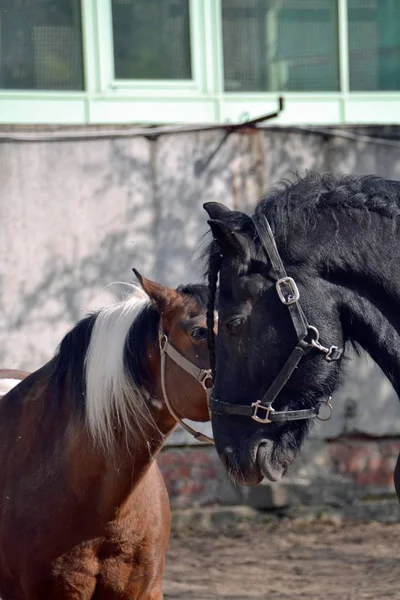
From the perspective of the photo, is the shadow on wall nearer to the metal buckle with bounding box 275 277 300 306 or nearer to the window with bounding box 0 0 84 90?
the window with bounding box 0 0 84 90

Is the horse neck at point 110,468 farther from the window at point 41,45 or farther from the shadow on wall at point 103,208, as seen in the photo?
the window at point 41,45

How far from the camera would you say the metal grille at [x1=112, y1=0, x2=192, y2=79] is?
22.3ft

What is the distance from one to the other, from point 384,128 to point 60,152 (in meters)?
2.39

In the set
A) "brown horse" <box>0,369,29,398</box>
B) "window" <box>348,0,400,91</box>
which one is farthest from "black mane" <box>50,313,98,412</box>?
"window" <box>348,0,400,91</box>

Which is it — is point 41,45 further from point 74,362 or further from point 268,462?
point 268,462

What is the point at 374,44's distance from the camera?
7.35m

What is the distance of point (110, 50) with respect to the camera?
266 inches

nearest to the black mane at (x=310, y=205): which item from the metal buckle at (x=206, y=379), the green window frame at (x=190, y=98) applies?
the metal buckle at (x=206, y=379)

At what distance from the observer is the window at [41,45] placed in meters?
6.62

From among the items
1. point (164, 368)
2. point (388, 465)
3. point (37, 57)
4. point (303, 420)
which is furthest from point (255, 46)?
point (303, 420)

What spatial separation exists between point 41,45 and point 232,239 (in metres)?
4.55

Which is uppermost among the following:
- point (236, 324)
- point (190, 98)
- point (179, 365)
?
point (190, 98)

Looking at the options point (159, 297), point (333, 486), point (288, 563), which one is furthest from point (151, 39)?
point (288, 563)

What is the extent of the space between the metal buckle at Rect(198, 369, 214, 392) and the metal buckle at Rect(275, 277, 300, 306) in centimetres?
104
